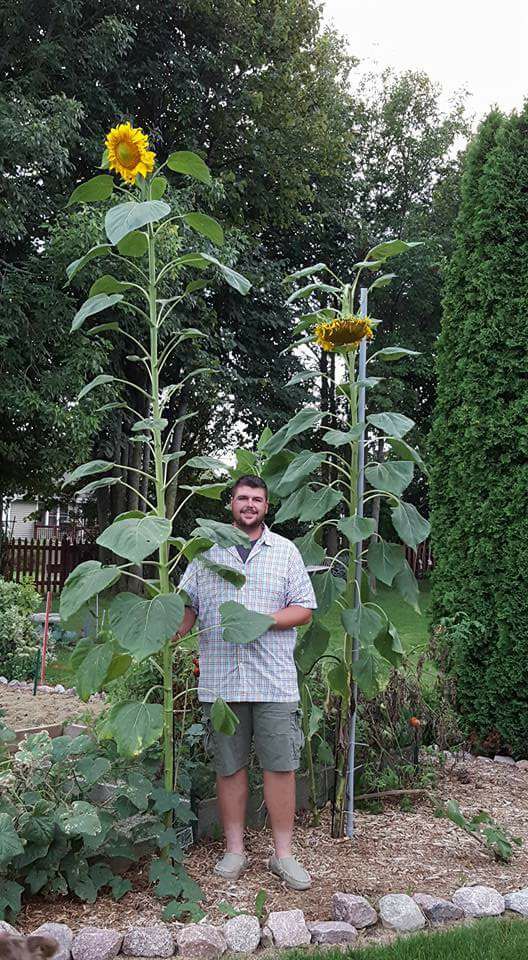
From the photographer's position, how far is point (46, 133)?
899 cm

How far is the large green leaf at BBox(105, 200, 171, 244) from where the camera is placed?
262cm

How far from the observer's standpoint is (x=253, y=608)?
10.3 ft

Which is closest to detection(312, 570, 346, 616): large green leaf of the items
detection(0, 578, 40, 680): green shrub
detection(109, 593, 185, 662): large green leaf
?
detection(109, 593, 185, 662): large green leaf

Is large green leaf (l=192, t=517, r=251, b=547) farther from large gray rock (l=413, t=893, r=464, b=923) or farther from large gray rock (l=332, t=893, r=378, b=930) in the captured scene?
large gray rock (l=413, t=893, r=464, b=923)

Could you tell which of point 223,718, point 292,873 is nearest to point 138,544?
point 223,718

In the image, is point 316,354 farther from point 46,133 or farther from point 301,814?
point 301,814

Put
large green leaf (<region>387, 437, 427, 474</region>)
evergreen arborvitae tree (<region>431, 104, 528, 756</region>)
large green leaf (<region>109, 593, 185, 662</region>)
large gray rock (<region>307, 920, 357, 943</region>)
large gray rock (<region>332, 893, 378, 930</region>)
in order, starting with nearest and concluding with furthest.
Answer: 1. large green leaf (<region>109, 593, 185, 662</region>)
2. large gray rock (<region>307, 920, 357, 943</region>)
3. large gray rock (<region>332, 893, 378, 930</region>)
4. large green leaf (<region>387, 437, 427, 474</region>)
5. evergreen arborvitae tree (<region>431, 104, 528, 756</region>)

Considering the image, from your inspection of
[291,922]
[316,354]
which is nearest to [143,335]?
[316,354]

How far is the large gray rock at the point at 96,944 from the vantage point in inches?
99.0

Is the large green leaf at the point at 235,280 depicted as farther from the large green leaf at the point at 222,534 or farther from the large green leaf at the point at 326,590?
the large green leaf at the point at 326,590

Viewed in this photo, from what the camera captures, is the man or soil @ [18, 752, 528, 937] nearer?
soil @ [18, 752, 528, 937]

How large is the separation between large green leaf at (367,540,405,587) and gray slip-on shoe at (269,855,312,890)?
1.07 metres

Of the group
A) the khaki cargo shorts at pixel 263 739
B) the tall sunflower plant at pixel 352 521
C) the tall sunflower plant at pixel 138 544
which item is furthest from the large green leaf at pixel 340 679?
the tall sunflower plant at pixel 138 544

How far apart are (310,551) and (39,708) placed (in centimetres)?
258
